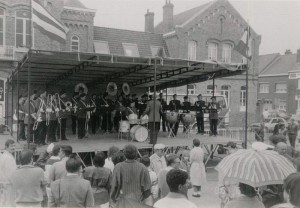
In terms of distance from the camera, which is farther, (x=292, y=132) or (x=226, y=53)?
(x=226, y=53)

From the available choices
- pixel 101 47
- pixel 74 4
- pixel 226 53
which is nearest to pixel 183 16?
pixel 226 53

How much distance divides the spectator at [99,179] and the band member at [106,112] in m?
9.28

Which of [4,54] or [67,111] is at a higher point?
[4,54]

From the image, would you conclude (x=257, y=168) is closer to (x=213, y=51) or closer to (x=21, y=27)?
(x=21, y=27)

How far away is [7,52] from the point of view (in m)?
21.4

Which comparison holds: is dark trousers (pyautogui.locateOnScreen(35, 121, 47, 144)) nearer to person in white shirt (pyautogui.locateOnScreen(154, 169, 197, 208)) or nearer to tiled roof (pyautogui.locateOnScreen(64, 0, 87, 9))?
person in white shirt (pyautogui.locateOnScreen(154, 169, 197, 208))

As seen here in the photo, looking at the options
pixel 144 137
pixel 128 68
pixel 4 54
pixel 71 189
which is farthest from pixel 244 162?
pixel 4 54

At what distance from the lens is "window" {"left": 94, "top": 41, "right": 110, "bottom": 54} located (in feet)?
92.8

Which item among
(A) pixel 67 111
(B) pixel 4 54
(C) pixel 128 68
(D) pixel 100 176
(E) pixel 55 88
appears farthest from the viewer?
(B) pixel 4 54

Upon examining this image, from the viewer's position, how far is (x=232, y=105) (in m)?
32.1

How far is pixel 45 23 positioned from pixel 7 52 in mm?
12269

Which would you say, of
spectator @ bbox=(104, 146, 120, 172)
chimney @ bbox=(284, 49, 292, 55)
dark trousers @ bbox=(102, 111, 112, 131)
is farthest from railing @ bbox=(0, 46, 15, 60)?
Answer: chimney @ bbox=(284, 49, 292, 55)

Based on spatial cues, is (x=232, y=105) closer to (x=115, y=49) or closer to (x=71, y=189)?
(x=115, y=49)

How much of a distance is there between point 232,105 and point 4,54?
2006 cm
